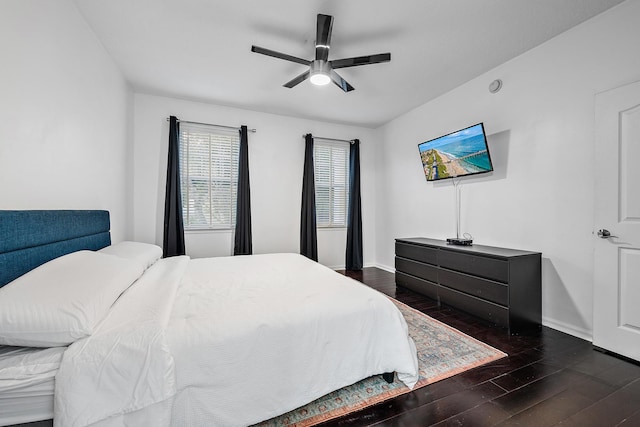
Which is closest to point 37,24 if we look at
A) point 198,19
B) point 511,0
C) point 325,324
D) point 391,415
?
point 198,19

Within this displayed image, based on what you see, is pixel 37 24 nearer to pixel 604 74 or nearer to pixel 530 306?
pixel 604 74

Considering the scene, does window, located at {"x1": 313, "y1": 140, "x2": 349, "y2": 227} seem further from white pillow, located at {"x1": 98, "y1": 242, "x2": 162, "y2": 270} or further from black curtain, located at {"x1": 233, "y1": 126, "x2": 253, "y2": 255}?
white pillow, located at {"x1": 98, "y1": 242, "x2": 162, "y2": 270}

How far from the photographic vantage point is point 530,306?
2475mm

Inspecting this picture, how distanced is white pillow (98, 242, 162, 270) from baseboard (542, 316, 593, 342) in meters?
3.76

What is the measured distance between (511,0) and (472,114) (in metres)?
1.39

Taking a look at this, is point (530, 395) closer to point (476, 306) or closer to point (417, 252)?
point (476, 306)

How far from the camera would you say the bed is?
1006mm

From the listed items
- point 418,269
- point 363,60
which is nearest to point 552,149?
point 418,269

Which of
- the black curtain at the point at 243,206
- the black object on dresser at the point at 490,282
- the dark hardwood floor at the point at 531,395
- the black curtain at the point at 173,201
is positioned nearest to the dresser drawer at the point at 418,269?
the black object on dresser at the point at 490,282

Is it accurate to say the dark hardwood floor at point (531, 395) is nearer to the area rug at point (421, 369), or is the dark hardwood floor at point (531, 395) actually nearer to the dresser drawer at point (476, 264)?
the area rug at point (421, 369)

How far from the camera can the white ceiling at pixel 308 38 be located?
211 centimetres

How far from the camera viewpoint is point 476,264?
266 cm

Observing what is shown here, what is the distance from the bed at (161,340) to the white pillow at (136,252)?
204 millimetres

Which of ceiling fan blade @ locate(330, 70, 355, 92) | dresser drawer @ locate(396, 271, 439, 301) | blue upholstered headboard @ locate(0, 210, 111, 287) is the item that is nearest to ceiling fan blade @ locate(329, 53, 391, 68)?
ceiling fan blade @ locate(330, 70, 355, 92)
